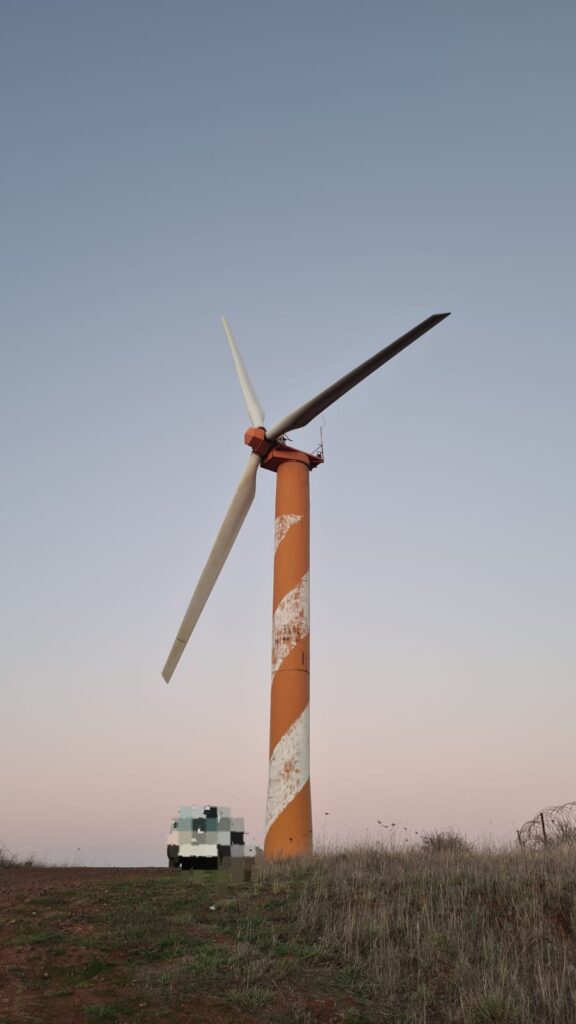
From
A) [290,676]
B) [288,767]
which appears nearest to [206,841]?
[288,767]

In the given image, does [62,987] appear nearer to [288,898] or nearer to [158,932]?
[158,932]

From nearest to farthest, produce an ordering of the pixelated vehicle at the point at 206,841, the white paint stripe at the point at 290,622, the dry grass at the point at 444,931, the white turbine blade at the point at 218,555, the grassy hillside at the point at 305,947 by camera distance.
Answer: the grassy hillside at the point at 305,947 < the dry grass at the point at 444,931 < the pixelated vehicle at the point at 206,841 < the white paint stripe at the point at 290,622 < the white turbine blade at the point at 218,555

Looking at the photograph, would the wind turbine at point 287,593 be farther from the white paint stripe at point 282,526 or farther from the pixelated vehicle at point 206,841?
the pixelated vehicle at point 206,841

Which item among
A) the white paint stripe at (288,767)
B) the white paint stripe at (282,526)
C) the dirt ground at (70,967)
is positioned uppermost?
the white paint stripe at (282,526)

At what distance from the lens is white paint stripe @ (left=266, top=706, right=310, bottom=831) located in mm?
18094

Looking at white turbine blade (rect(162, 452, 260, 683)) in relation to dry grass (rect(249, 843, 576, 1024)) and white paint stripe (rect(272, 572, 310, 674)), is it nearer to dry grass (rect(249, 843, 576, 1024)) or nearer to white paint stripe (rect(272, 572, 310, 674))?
white paint stripe (rect(272, 572, 310, 674))

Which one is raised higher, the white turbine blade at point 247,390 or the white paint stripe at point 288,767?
the white turbine blade at point 247,390

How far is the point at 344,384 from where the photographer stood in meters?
21.9

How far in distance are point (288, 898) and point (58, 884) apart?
177 inches

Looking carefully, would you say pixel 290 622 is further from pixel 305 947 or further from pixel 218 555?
pixel 305 947

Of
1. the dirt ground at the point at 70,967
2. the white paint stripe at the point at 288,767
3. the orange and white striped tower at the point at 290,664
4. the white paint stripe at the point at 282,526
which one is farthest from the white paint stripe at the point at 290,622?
the dirt ground at the point at 70,967

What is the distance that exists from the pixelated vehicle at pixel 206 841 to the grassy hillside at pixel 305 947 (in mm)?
1853

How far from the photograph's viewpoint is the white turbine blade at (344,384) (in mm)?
21484

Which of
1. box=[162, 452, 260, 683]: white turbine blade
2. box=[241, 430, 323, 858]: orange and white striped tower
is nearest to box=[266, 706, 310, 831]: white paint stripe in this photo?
box=[241, 430, 323, 858]: orange and white striped tower
